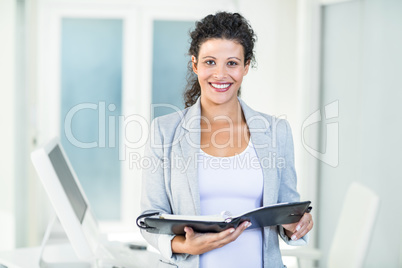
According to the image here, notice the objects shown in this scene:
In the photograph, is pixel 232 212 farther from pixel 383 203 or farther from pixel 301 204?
pixel 383 203

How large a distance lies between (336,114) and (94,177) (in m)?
2.51

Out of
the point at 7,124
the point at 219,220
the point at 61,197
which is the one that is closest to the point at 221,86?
the point at 219,220

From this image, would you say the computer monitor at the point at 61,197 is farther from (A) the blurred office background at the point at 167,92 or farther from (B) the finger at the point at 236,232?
(A) the blurred office background at the point at 167,92

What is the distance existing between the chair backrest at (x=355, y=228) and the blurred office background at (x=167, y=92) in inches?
1.4

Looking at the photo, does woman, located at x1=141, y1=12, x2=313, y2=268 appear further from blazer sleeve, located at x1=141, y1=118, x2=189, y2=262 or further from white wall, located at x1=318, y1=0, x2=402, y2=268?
white wall, located at x1=318, y1=0, x2=402, y2=268

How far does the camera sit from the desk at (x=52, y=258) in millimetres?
1844

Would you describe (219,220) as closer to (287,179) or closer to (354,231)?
(287,179)

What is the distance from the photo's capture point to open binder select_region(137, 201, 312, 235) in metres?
1.37

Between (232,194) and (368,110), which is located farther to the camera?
(368,110)

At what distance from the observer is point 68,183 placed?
1776 mm

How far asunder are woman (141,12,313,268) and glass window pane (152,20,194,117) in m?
3.37

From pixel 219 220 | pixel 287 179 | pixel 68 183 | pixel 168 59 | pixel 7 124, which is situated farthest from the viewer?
pixel 168 59

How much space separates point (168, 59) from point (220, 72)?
357 centimetres

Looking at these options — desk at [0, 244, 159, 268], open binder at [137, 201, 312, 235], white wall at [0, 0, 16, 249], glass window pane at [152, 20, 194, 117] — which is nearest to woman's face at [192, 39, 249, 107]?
open binder at [137, 201, 312, 235]
